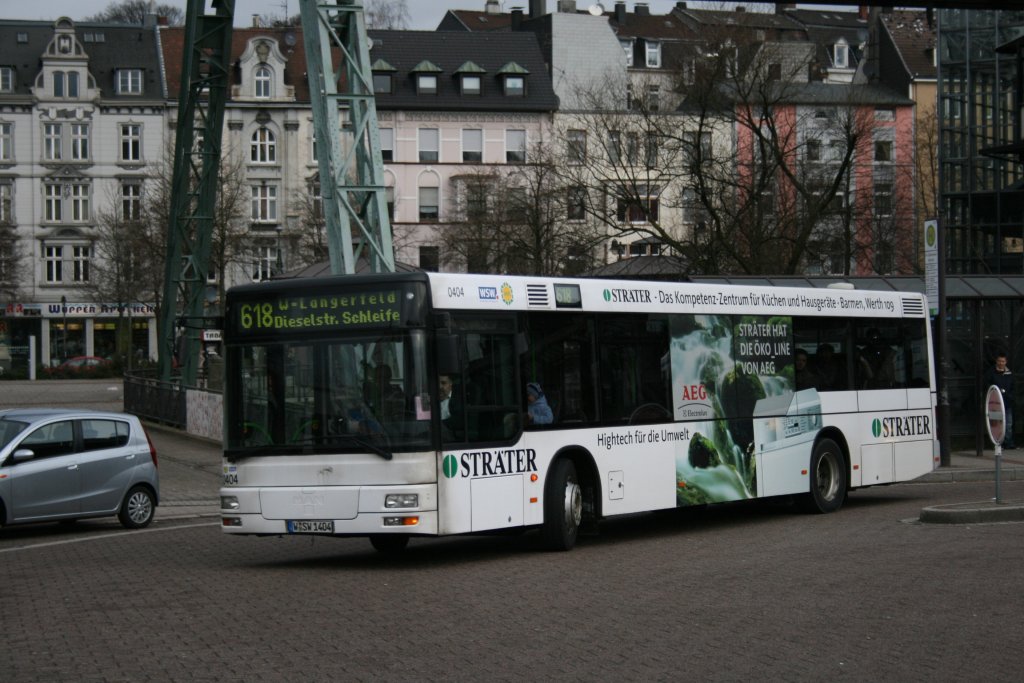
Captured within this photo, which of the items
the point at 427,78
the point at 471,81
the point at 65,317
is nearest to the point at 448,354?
the point at 427,78

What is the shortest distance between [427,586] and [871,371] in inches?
371

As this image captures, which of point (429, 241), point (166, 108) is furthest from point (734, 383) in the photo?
point (166, 108)

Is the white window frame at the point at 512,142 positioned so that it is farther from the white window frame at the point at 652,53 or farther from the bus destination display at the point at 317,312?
the bus destination display at the point at 317,312

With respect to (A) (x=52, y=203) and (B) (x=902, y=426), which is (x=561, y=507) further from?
(A) (x=52, y=203)

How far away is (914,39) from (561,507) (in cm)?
7619

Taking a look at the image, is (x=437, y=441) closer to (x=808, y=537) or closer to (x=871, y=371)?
(x=808, y=537)

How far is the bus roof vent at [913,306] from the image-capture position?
2114 centimetres

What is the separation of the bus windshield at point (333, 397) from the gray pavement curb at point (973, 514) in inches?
261

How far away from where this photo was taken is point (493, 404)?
14.5m

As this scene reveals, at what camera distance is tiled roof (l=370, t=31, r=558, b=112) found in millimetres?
79938

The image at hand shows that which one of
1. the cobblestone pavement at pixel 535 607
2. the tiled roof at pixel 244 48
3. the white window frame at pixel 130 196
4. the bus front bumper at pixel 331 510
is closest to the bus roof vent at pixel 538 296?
the bus front bumper at pixel 331 510

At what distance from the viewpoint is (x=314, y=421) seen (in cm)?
1410

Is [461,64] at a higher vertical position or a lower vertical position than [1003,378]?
higher

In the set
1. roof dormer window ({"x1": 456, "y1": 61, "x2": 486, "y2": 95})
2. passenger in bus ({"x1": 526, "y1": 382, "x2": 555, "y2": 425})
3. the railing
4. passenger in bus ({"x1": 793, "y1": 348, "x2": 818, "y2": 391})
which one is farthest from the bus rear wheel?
roof dormer window ({"x1": 456, "y1": 61, "x2": 486, "y2": 95})
